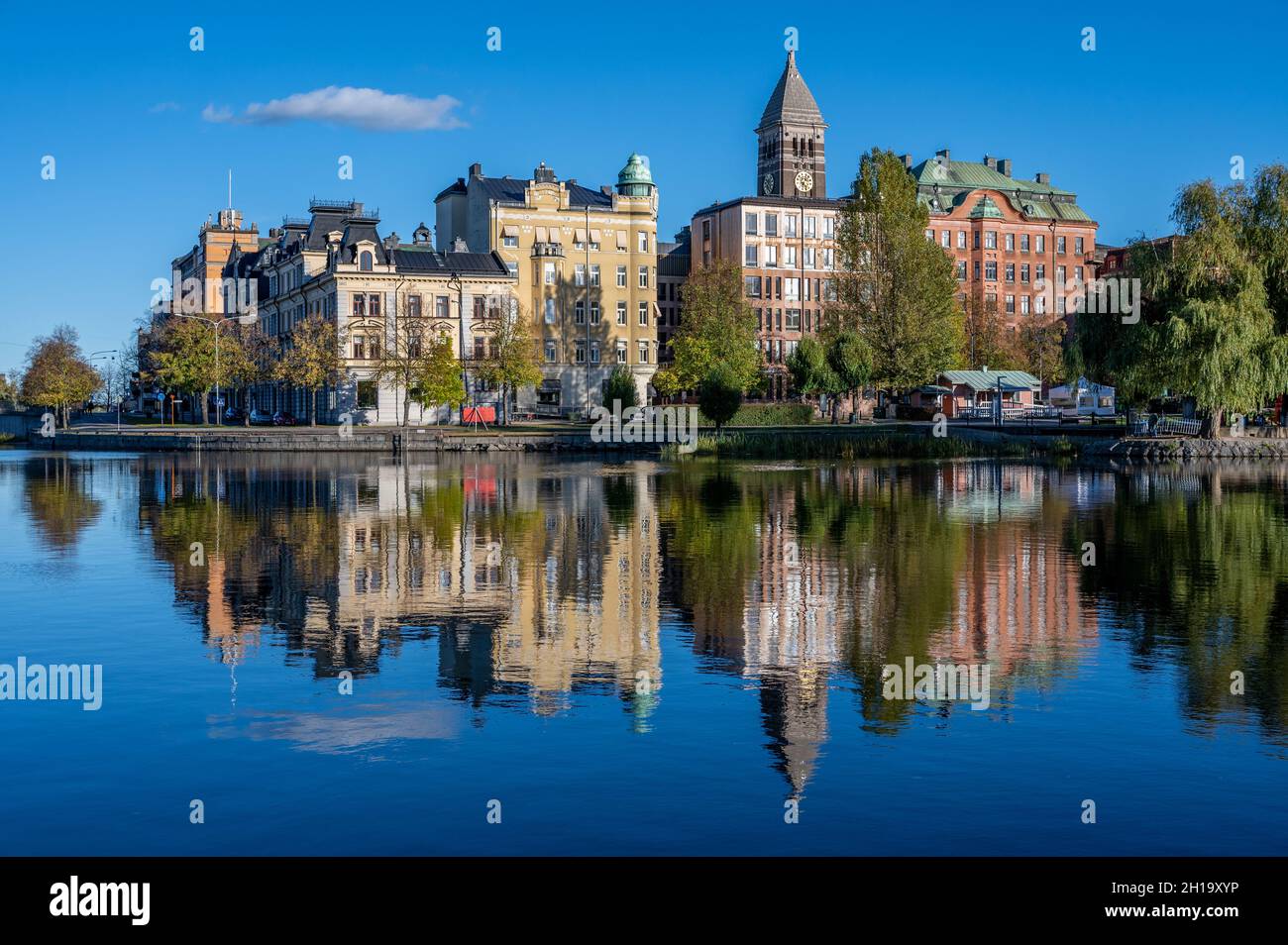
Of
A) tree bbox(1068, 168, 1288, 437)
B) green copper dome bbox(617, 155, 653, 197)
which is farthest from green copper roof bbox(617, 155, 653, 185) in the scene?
tree bbox(1068, 168, 1288, 437)

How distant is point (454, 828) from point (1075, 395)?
11045 cm

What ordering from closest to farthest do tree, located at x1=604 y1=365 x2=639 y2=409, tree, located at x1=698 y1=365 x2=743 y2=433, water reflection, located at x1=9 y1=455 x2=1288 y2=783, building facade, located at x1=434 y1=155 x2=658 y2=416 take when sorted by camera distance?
water reflection, located at x1=9 y1=455 x2=1288 y2=783 → tree, located at x1=698 y1=365 x2=743 y2=433 → tree, located at x1=604 y1=365 x2=639 y2=409 → building facade, located at x1=434 y1=155 x2=658 y2=416

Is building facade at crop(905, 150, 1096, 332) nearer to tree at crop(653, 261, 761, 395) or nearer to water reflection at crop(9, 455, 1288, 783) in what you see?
tree at crop(653, 261, 761, 395)

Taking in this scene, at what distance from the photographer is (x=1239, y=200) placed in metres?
67.3

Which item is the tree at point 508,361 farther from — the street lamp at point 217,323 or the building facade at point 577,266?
the street lamp at point 217,323

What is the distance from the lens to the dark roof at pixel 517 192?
391ft

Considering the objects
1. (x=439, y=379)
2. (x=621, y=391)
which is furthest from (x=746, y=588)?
(x=621, y=391)

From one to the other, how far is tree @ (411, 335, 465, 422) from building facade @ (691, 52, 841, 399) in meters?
39.9

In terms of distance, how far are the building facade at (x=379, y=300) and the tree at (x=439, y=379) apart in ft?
16.7

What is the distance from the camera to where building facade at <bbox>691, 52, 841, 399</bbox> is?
443ft

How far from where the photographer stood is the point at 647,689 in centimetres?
1636

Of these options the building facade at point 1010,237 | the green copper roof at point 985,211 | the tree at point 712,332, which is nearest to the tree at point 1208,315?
the tree at point 712,332
